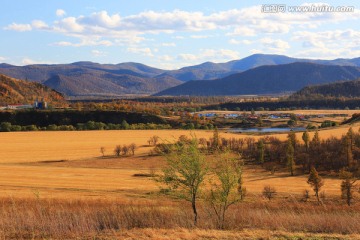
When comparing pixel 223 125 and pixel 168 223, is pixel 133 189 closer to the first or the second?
pixel 168 223

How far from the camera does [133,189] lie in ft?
134

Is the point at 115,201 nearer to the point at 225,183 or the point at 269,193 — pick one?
the point at 225,183

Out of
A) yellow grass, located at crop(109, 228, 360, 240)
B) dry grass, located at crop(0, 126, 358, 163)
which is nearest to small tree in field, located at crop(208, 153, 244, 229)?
yellow grass, located at crop(109, 228, 360, 240)

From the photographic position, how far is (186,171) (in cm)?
1959

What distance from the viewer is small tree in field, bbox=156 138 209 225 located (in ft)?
63.6

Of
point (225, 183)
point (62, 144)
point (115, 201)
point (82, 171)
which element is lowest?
point (82, 171)

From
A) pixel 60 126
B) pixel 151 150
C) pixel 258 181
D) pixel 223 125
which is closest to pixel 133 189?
pixel 258 181

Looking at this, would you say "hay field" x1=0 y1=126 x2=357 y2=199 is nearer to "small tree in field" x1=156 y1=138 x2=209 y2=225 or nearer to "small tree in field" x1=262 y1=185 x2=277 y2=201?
"small tree in field" x1=262 y1=185 x2=277 y2=201

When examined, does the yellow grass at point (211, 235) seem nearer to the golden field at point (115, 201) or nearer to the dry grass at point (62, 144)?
the golden field at point (115, 201)

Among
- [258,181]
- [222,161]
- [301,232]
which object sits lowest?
[258,181]

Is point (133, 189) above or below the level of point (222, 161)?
below

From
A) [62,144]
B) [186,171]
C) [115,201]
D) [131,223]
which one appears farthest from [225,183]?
[62,144]

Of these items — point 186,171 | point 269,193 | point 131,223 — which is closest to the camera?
point 131,223

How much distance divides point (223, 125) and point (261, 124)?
11.8 meters
